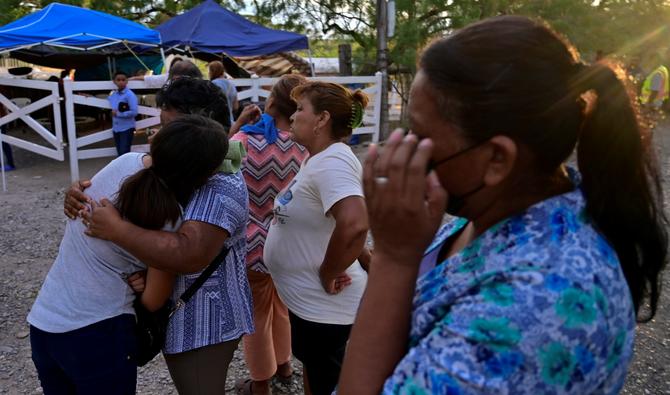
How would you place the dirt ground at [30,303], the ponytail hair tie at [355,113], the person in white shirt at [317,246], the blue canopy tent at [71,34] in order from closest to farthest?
the person in white shirt at [317,246]
the ponytail hair tie at [355,113]
the dirt ground at [30,303]
the blue canopy tent at [71,34]

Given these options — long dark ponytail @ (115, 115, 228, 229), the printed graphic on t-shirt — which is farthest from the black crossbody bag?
the printed graphic on t-shirt

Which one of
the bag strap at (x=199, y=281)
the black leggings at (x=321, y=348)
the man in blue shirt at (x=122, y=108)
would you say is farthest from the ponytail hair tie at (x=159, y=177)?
the man in blue shirt at (x=122, y=108)

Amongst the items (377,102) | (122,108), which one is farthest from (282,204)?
(377,102)

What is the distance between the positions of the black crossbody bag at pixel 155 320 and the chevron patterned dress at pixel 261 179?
84 centimetres

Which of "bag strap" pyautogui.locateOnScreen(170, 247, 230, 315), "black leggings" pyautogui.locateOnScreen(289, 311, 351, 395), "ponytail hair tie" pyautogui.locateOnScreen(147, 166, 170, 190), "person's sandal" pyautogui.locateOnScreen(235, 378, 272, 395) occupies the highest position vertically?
"ponytail hair tie" pyautogui.locateOnScreen(147, 166, 170, 190)

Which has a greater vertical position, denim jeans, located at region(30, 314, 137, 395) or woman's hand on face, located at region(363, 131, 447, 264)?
woman's hand on face, located at region(363, 131, 447, 264)

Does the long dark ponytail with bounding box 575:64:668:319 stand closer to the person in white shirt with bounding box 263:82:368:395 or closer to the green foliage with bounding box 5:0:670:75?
the person in white shirt with bounding box 263:82:368:395

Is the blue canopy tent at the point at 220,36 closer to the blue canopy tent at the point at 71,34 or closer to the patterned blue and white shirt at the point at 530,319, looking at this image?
the blue canopy tent at the point at 71,34

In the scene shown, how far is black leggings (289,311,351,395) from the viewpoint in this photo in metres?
A: 2.39

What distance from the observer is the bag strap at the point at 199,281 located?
6.52ft

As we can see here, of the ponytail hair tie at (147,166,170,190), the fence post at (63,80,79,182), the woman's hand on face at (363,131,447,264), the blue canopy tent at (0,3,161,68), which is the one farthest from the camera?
the blue canopy tent at (0,3,161,68)

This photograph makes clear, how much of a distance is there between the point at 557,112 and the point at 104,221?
4.38 ft

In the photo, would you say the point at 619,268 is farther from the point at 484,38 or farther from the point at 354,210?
the point at 354,210

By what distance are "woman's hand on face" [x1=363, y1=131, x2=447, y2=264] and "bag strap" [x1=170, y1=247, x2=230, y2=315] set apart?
1165 mm
